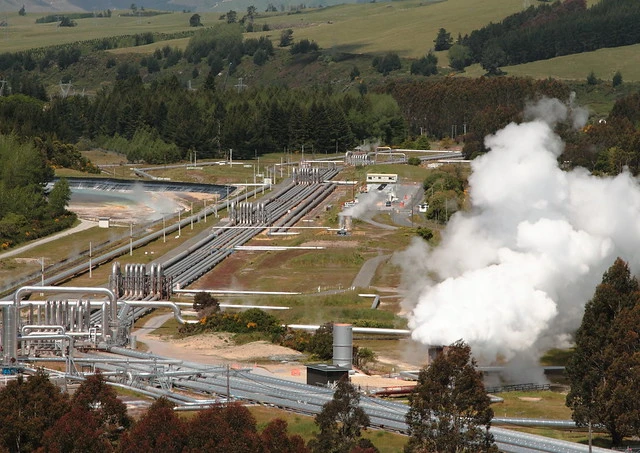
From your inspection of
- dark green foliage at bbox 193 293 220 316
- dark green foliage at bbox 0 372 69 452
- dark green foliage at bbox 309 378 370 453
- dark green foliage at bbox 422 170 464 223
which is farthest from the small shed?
dark green foliage at bbox 422 170 464 223

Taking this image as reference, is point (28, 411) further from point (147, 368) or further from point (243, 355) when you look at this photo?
point (243, 355)

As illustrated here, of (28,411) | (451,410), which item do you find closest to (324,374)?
(451,410)

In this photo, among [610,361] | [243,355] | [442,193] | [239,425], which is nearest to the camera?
[239,425]

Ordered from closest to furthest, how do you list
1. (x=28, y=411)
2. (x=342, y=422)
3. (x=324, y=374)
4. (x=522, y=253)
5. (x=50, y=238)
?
(x=28, y=411) < (x=342, y=422) < (x=324, y=374) < (x=522, y=253) < (x=50, y=238)

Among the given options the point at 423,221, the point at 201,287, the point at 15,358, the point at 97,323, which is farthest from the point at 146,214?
the point at 15,358

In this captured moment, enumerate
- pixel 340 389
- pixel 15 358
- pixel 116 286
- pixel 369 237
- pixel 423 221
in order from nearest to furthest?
pixel 340 389, pixel 15 358, pixel 116 286, pixel 369 237, pixel 423 221

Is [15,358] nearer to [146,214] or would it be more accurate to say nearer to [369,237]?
[369,237]

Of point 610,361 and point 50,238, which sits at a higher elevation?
point 610,361

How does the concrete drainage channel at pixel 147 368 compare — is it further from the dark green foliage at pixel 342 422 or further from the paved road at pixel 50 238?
the paved road at pixel 50 238
